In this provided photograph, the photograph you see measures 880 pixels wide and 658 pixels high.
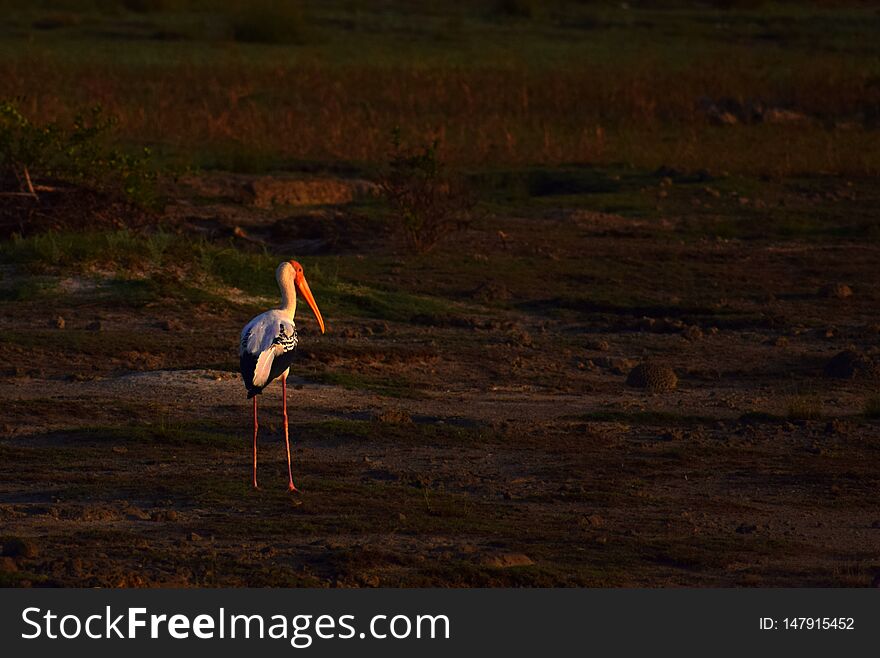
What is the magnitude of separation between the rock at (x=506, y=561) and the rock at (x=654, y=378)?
413cm

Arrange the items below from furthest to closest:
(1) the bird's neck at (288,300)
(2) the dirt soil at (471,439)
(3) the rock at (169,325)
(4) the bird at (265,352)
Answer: (3) the rock at (169,325) → (1) the bird's neck at (288,300) → (4) the bird at (265,352) → (2) the dirt soil at (471,439)

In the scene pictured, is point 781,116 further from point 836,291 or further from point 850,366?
point 850,366

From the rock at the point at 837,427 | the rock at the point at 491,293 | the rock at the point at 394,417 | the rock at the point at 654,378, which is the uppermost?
the rock at the point at 491,293

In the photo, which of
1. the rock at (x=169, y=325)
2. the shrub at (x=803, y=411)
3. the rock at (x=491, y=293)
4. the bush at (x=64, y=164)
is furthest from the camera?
the bush at (x=64, y=164)

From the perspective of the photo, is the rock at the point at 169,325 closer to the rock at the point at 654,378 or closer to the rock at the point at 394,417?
the rock at the point at 394,417

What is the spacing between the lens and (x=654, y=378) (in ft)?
34.8

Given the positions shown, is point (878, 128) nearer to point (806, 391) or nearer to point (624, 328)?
point (624, 328)

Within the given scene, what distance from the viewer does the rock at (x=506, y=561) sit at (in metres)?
6.45

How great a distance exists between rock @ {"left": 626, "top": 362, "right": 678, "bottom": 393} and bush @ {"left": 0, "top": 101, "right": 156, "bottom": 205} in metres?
5.01

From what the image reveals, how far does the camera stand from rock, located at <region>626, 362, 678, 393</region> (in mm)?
10562

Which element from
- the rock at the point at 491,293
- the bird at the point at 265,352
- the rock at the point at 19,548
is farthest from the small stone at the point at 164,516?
the rock at the point at 491,293

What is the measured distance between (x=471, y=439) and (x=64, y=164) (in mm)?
6565

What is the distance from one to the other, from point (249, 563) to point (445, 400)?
3838 millimetres

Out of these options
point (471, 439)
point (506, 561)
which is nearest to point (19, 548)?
point (506, 561)
